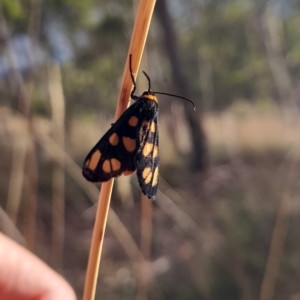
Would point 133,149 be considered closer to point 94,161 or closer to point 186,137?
point 94,161

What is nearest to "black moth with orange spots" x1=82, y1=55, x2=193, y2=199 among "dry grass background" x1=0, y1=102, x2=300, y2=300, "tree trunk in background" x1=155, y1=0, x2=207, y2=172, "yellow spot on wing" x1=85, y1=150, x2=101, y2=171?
"yellow spot on wing" x1=85, y1=150, x2=101, y2=171

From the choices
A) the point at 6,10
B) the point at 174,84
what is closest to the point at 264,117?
the point at 174,84

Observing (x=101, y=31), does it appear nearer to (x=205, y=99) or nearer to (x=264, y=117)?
(x=205, y=99)

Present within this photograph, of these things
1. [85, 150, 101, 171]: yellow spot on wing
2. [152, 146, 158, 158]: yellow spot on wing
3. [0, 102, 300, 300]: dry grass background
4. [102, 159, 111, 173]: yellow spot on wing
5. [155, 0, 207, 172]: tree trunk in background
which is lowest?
[102, 159, 111, 173]: yellow spot on wing

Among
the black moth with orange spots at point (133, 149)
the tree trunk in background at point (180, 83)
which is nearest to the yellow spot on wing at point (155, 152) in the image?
the black moth with orange spots at point (133, 149)

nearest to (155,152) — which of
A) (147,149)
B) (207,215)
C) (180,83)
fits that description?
(147,149)

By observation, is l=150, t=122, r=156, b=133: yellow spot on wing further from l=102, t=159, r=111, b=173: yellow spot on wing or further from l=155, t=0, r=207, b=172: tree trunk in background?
l=155, t=0, r=207, b=172: tree trunk in background

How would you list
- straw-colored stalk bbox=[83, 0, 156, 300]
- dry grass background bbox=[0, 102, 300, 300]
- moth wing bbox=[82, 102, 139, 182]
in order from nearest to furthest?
straw-colored stalk bbox=[83, 0, 156, 300], moth wing bbox=[82, 102, 139, 182], dry grass background bbox=[0, 102, 300, 300]
